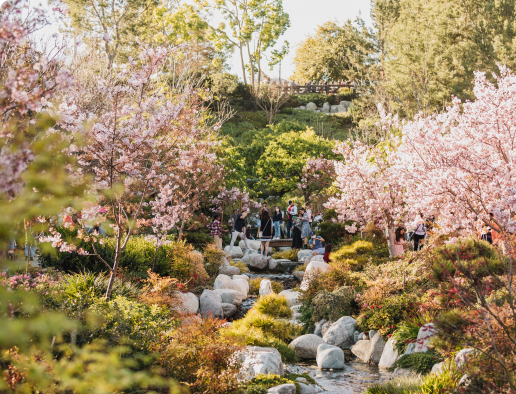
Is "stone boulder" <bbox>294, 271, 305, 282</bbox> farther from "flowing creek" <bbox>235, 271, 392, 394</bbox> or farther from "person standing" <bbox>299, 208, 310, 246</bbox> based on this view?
"flowing creek" <bbox>235, 271, 392, 394</bbox>

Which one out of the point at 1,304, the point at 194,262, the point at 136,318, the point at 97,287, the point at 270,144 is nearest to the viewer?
the point at 1,304

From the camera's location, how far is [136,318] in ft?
21.3

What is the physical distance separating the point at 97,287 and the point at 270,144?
18135mm

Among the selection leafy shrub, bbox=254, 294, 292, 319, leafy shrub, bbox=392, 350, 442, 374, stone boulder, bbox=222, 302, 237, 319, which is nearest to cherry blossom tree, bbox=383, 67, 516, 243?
leafy shrub, bbox=392, 350, 442, 374

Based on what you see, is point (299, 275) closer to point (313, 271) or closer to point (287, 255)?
point (287, 255)

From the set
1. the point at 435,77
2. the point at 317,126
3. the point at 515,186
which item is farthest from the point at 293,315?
the point at 317,126

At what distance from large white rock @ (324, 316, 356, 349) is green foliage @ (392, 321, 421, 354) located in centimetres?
153

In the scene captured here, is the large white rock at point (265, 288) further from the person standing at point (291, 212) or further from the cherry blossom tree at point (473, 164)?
the person standing at point (291, 212)

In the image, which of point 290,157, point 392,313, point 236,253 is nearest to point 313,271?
point 392,313

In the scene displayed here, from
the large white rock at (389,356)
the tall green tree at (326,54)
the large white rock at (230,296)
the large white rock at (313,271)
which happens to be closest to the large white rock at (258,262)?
the large white rock at (313,271)

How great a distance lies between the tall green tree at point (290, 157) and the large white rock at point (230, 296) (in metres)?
11.8

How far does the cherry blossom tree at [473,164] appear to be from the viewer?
25.7 feet

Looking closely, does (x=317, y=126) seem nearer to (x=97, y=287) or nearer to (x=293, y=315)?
(x=293, y=315)

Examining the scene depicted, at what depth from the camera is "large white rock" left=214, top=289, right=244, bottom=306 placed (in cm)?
1185
